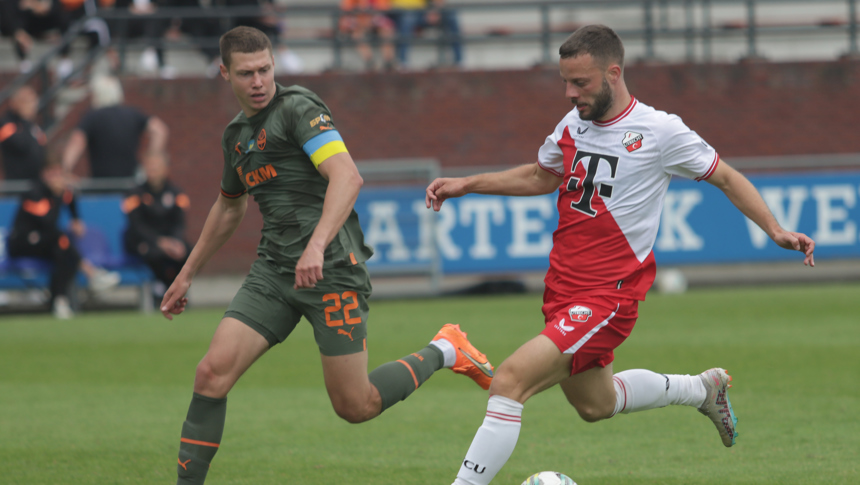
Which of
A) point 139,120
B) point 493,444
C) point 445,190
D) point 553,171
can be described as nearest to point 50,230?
point 139,120

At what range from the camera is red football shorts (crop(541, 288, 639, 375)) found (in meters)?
4.81

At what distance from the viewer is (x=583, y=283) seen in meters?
4.96

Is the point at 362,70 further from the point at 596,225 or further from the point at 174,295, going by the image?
the point at 596,225

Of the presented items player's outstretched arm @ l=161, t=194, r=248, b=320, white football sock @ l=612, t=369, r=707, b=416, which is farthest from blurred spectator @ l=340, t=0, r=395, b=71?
white football sock @ l=612, t=369, r=707, b=416

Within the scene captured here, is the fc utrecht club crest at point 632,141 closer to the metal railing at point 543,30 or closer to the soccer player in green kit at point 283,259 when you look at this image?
the soccer player in green kit at point 283,259

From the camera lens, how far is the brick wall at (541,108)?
17938mm

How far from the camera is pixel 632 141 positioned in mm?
4984

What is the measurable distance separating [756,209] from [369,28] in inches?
590

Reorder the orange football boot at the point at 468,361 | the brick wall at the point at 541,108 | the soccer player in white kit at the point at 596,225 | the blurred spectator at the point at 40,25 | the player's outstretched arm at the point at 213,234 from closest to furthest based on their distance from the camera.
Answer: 1. the soccer player in white kit at the point at 596,225
2. the player's outstretched arm at the point at 213,234
3. the orange football boot at the point at 468,361
4. the blurred spectator at the point at 40,25
5. the brick wall at the point at 541,108

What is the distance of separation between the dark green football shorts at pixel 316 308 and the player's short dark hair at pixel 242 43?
3.73ft

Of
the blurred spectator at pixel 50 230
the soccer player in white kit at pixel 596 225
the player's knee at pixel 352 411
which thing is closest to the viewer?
the soccer player in white kit at pixel 596 225

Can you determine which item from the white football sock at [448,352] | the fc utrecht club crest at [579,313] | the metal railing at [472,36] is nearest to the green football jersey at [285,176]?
the white football sock at [448,352]

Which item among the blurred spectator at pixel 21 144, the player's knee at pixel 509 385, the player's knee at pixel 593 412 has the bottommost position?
the blurred spectator at pixel 21 144

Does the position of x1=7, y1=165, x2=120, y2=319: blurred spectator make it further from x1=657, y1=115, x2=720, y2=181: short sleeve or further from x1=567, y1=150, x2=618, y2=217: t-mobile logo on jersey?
x1=657, y1=115, x2=720, y2=181: short sleeve
